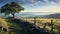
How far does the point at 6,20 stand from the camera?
6.55 m

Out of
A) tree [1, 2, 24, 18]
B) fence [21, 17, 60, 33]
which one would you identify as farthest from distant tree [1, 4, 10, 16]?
fence [21, 17, 60, 33]

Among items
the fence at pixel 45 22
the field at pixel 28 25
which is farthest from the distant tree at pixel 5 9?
the fence at pixel 45 22

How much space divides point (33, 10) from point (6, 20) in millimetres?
1194

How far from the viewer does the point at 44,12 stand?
269 inches

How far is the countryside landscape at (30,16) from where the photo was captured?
6.55 m

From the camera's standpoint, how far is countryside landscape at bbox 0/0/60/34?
655cm

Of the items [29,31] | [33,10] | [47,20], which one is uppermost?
[33,10]

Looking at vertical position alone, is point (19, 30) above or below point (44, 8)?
below

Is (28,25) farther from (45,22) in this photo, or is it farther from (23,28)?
(45,22)

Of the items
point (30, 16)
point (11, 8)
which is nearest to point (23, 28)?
point (30, 16)

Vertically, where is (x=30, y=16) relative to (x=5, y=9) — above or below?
below

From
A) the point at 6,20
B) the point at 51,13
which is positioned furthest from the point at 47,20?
the point at 6,20

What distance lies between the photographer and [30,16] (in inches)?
267

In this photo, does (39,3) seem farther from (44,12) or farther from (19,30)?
(19,30)
